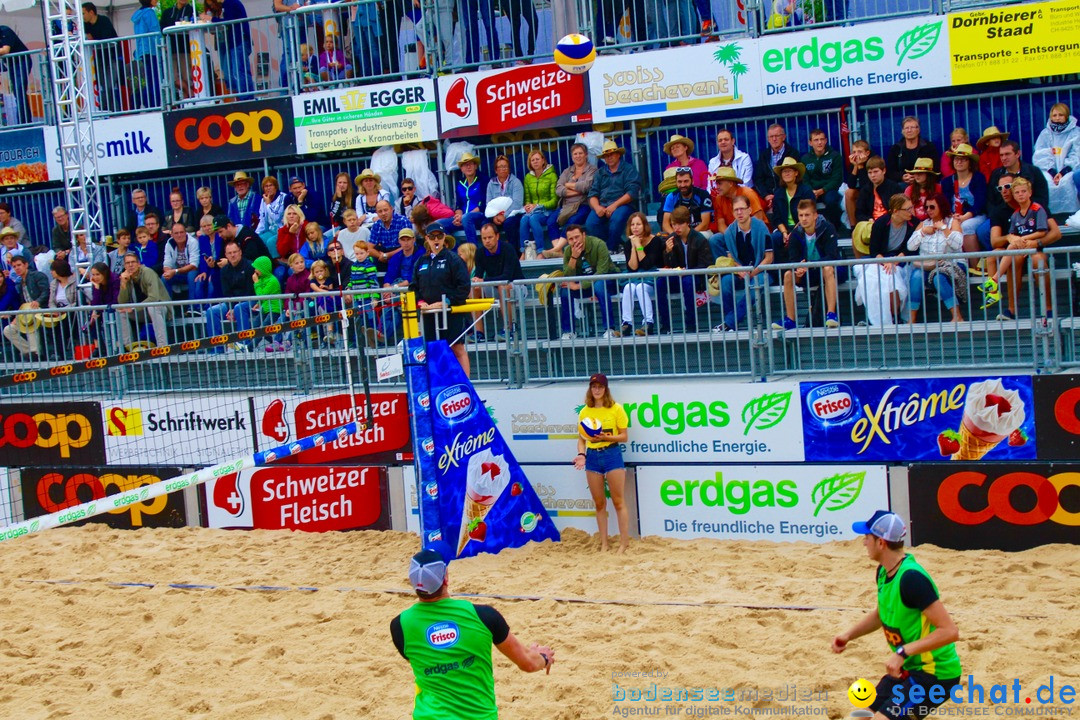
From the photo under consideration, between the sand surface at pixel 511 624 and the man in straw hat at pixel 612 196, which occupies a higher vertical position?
the man in straw hat at pixel 612 196

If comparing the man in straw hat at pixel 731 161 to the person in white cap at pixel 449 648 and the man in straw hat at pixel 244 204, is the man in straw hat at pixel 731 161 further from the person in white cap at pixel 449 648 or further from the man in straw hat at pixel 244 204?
the person in white cap at pixel 449 648

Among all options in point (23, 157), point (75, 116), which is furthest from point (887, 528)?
point (23, 157)

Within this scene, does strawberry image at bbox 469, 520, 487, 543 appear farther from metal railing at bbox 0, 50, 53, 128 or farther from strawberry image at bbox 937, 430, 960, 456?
metal railing at bbox 0, 50, 53, 128

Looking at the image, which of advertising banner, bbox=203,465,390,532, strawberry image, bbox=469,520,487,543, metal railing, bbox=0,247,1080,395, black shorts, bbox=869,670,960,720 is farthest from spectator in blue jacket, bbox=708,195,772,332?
black shorts, bbox=869,670,960,720

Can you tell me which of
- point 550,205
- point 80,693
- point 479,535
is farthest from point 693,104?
point 80,693

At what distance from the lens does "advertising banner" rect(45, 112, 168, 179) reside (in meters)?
16.2

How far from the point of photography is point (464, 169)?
14414mm

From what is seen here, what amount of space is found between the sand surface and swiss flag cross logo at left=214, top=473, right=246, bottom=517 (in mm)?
740

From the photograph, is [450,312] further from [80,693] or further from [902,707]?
[902,707]

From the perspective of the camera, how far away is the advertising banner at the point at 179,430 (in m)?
12.4

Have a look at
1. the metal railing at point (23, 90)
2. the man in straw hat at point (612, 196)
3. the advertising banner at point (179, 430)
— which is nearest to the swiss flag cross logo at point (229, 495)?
the advertising banner at point (179, 430)

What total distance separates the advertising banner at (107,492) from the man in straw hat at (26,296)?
1.37 m

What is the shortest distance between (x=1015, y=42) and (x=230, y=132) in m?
9.61

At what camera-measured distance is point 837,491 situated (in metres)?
10.3
